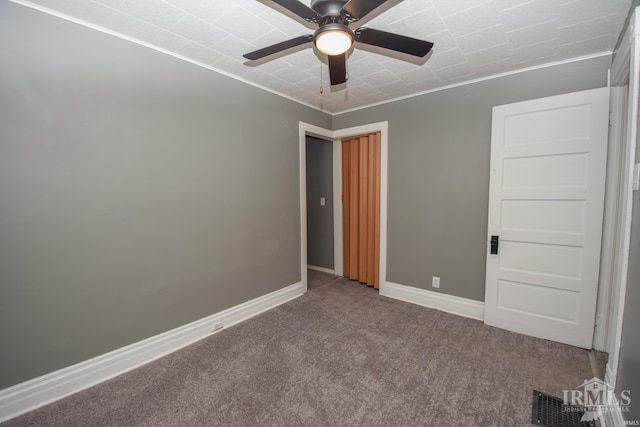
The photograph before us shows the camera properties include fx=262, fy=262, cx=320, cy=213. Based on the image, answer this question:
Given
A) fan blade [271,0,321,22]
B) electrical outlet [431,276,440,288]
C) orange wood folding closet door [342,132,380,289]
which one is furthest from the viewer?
orange wood folding closet door [342,132,380,289]

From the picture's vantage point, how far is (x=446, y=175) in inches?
118

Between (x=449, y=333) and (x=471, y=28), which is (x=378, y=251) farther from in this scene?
(x=471, y=28)

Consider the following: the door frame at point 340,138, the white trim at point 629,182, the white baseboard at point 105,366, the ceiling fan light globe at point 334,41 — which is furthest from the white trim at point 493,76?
the white baseboard at point 105,366

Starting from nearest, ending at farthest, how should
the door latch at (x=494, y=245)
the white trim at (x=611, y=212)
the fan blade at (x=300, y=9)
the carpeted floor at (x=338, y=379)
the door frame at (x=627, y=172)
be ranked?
1. the fan blade at (x=300, y=9)
2. the door frame at (x=627, y=172)
3. the carpeted floor at (x=338, y=379)
4. the white trim at (x=611, y=212)
5. the door latch at (x=494, y=245)

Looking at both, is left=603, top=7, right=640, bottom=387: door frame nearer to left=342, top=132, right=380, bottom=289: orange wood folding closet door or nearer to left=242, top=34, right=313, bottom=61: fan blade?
left=242, top=34, right=313, bottom=61: fan blade

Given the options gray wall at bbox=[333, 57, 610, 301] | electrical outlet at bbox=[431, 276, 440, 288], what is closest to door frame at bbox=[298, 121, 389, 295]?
gray wall at bbox=[333, 57, 610, 301]

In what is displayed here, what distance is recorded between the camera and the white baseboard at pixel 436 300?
286cm

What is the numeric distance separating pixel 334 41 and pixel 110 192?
1875mm

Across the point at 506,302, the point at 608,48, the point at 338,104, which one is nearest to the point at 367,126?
the point at 338,104

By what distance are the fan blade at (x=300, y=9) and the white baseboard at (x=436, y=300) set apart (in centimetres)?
299

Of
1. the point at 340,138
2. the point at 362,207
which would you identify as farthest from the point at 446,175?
the point at 340,138

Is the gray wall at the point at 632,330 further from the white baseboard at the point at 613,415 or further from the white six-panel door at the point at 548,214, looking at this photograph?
the white six-panel door at the point at 548,214

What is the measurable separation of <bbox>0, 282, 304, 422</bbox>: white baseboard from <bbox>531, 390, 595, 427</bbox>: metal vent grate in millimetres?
2474

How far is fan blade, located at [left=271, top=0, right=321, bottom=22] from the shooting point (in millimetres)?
1249
